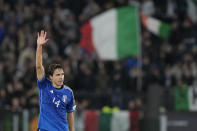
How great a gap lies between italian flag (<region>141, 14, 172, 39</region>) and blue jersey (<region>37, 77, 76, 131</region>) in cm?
1099

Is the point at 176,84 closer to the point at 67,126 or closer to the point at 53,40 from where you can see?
the point at 53,40

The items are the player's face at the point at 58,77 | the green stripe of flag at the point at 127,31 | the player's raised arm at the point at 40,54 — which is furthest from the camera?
the green stripe of flag at the point at 127,31

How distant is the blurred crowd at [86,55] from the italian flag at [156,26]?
10.7 inches

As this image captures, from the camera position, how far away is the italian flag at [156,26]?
21.4 meters

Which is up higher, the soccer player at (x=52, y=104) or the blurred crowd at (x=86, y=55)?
the blurred crowd at (x=86, y=55)

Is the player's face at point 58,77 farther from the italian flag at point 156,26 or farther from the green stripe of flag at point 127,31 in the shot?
the italian flag at point 156,26

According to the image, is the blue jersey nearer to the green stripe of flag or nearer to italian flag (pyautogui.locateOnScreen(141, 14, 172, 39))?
the green stripe of flag

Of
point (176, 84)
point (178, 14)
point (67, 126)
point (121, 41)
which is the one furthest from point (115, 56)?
point (67, 126)

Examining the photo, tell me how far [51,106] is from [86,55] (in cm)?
1095

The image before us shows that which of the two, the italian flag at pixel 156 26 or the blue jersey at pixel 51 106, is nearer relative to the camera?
the blue jersey at pixel 51 106

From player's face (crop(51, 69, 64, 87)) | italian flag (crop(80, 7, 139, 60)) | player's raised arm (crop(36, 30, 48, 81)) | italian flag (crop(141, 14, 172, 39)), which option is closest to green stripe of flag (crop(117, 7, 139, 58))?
italian flag (crop(80, 7, 139, 60))

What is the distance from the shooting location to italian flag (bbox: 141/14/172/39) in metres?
21.4

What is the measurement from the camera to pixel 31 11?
78.2 feet

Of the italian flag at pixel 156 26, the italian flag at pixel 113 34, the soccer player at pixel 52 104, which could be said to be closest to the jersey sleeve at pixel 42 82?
the soccer player at pixel 52 104
